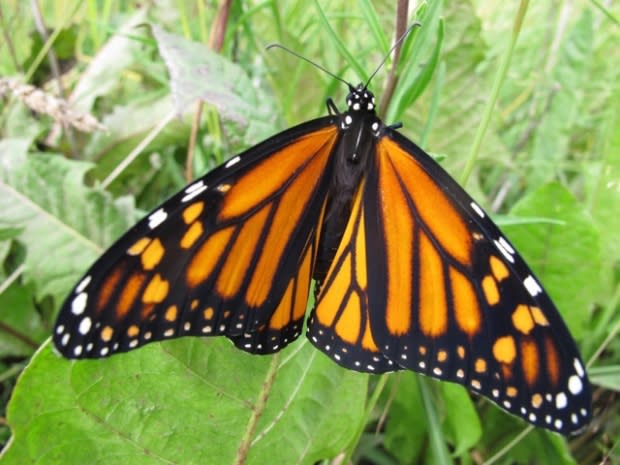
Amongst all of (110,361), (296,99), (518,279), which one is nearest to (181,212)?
(110,361)

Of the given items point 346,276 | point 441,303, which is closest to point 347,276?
point 346,276

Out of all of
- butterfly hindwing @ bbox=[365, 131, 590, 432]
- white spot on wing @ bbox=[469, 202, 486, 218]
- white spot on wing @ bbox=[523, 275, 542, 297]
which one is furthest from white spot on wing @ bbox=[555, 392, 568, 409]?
white spot on wing @ bbox=[469, 202, 486, 218]

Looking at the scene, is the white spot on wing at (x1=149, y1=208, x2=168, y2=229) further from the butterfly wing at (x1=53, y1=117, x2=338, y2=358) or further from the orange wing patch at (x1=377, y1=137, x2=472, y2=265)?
the orange wing patch at (x1=377, y1=137, x2=472, y2=265)

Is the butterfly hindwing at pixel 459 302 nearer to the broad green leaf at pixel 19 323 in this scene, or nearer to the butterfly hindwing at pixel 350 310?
the butterfly hindwing at pixel 350 310

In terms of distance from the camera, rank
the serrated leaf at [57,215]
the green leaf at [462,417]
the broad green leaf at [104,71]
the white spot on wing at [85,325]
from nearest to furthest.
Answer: the white spot on wing at [85,325] < the green leaf at [462,417] < the serrated leaf at [57,215] < the broad green leaf at [104,71]

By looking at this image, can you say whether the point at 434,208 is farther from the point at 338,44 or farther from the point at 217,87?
the point at 217,87

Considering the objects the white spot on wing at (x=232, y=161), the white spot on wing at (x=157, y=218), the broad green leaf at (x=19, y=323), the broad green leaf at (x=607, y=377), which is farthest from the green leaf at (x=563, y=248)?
the broad green leaf at (x=19, y=323)
